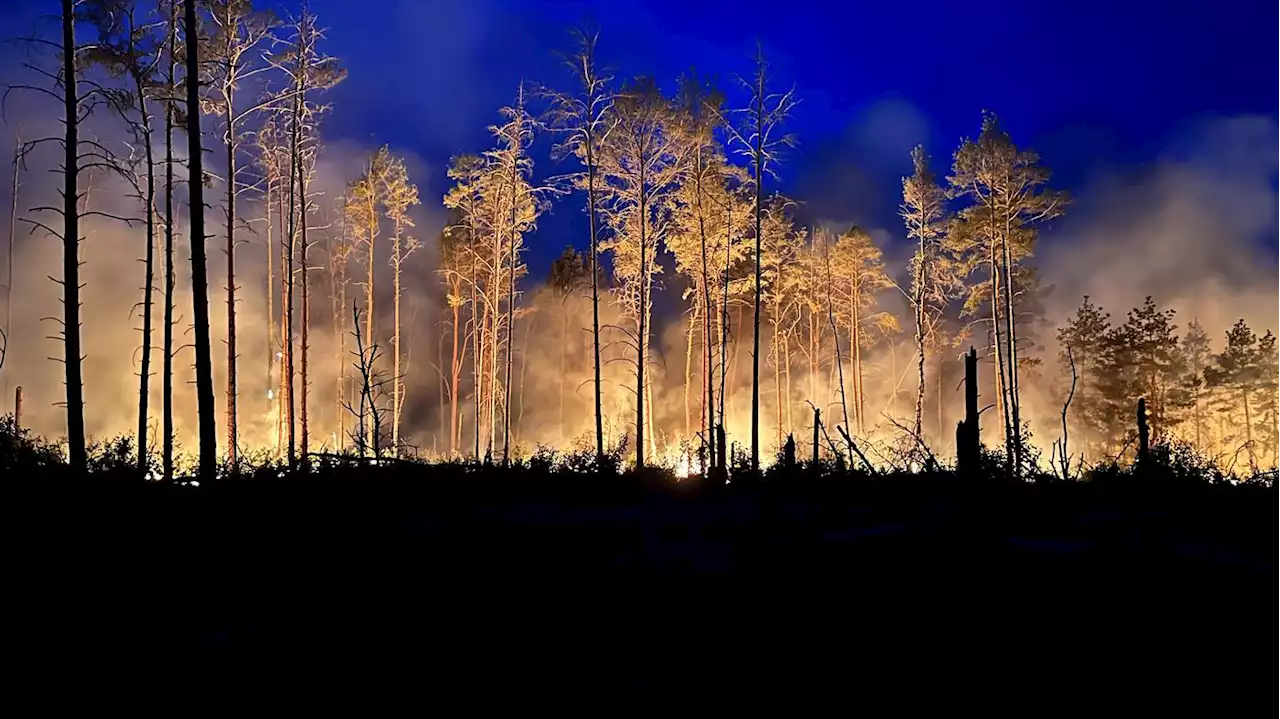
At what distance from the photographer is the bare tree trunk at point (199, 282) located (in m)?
11.0

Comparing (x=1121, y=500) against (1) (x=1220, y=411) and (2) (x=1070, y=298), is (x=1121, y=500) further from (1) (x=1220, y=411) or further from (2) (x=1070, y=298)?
(1) (x=1220, y=411)

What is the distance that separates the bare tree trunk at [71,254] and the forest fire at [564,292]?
0.08 meters

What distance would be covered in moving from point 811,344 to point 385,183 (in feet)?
73.0

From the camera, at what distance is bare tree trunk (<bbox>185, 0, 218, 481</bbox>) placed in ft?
36.2

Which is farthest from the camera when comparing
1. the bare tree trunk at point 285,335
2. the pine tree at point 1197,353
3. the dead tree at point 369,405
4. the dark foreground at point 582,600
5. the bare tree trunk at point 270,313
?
the pine tree at point 1197,353

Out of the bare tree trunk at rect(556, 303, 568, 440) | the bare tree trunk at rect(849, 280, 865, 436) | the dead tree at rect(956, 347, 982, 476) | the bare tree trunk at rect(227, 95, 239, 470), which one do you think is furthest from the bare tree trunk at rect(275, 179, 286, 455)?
the bare tree trunk at rect(849, 280, 865, 436)

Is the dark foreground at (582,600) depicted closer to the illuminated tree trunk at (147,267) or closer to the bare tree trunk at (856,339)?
the illuminated tree trunk at (147,267)

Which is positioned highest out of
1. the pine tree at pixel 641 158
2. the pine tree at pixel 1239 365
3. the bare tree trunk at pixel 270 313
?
the pine tree at pixel 641 158

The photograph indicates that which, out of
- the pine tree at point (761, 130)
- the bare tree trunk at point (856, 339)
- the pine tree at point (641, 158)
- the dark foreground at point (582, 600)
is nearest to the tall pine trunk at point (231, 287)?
the dark foreground at point (582, 600)

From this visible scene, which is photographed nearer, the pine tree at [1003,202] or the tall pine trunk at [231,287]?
the tall pine trunk at [231,287]

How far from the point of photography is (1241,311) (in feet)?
105

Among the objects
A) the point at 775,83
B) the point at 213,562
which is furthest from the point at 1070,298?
the point at 213,562

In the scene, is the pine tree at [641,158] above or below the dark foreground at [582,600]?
above

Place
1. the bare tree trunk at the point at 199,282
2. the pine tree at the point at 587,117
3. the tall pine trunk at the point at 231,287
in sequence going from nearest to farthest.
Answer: the bare tree trunk at the point at 199,282 < the tall pine trunk at the point at 231,287 < the pine tree at the point at 587,117
